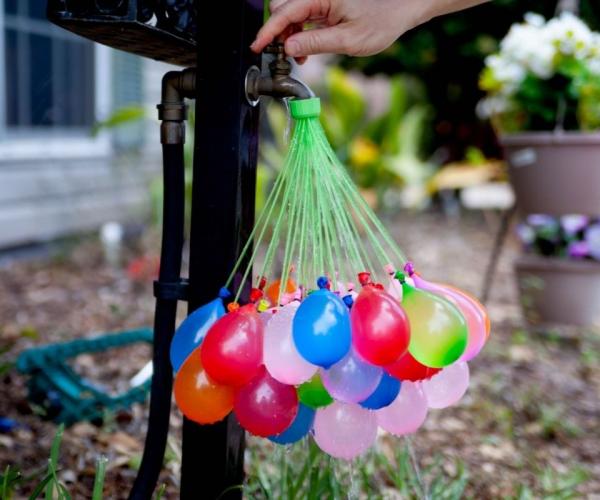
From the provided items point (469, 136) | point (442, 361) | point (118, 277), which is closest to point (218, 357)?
point (442, 361)

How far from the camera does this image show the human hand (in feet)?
3.76

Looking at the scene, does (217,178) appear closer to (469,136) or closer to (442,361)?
(442,361)

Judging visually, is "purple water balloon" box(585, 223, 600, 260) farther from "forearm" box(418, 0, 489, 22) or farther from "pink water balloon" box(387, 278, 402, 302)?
"pink water balloon" box(387, 278, 402, 302)

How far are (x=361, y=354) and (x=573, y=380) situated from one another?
2172 mm

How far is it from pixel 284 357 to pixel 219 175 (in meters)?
0.34

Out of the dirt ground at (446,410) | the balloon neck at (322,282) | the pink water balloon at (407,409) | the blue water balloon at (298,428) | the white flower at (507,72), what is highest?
the white flower at (507,72)

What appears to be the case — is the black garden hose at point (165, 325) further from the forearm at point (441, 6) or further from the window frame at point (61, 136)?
the window frame at point (61, 136)

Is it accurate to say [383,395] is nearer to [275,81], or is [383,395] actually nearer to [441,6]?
[275,81]

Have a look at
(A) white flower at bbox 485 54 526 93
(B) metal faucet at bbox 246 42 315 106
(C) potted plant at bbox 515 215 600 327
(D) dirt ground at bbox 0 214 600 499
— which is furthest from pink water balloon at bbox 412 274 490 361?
(A) white flower at bbox 485 54 526 93

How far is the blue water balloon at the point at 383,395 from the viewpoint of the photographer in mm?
1056

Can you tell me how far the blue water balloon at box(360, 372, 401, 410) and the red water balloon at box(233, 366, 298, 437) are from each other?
0.11m

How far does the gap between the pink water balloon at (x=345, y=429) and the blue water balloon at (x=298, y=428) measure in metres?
0.03

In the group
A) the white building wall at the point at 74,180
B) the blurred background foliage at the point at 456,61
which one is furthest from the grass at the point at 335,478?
the blurred background foliage at the point at 456,61

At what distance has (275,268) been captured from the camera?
3.77 m
